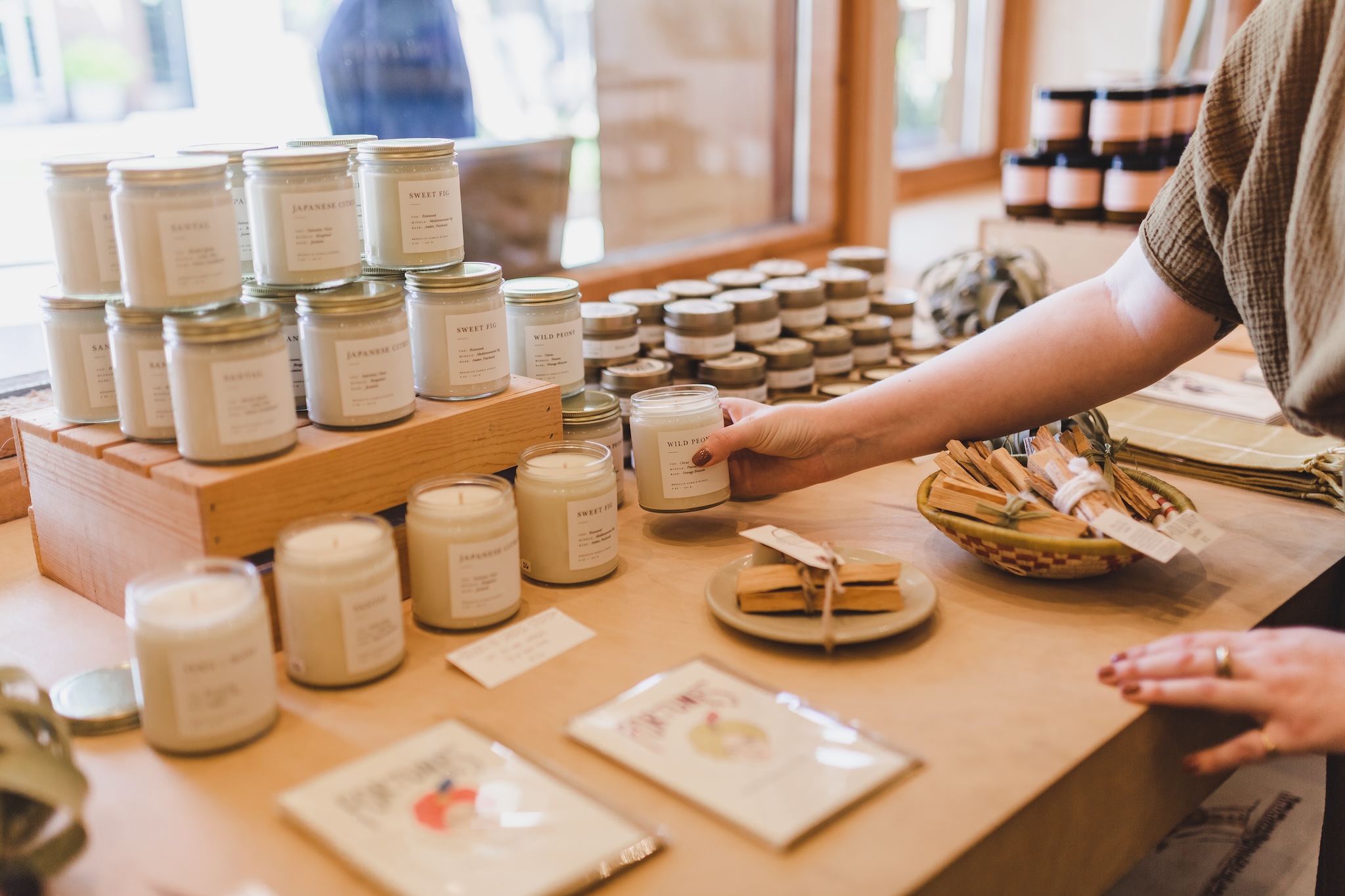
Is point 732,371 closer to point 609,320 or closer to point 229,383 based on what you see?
point 609,320

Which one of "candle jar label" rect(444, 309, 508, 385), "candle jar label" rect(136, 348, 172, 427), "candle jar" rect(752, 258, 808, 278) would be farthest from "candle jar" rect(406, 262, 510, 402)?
"candle jar" rect(752, 258, 808, 278)

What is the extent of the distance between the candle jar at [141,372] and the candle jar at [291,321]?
93 mm

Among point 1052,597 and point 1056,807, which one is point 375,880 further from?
point 1052,597

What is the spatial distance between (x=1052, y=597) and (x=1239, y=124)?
1.49 ft

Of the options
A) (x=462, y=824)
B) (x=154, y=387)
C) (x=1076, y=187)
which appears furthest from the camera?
(x=1076, y=187)

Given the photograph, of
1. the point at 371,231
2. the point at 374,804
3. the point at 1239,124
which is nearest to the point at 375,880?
the point at 374,804

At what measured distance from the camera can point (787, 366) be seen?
1533mm

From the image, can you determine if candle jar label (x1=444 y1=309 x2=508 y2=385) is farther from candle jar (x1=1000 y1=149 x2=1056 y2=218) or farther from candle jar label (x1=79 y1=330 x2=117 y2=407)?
candle jar (x1=1000 y1=149 x2=1056 y2=218)

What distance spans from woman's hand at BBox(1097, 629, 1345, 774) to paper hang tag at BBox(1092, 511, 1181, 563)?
0.37 ft

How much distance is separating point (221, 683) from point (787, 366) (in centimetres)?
93

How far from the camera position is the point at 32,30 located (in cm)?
128

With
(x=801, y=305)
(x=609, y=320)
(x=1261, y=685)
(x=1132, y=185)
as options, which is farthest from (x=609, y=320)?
(x=1132, y=185)

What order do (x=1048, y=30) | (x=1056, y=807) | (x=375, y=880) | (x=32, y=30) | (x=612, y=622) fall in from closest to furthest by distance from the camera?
(x=375, y=880) → (x=1056, y=807) → (x=612, y=622) → (x=32, y=30) → (x=1048, y=30)

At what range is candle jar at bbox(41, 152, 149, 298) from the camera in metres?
0.92
